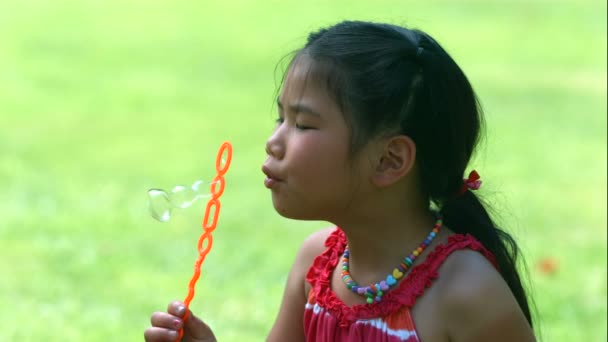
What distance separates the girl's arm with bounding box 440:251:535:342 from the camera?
2.33m

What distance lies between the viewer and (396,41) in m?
2.41

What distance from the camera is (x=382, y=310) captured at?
2.44 metres

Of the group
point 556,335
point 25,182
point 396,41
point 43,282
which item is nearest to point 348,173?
point 396,41

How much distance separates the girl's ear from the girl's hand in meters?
0.50

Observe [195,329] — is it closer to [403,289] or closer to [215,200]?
[215,200]

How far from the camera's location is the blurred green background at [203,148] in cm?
460

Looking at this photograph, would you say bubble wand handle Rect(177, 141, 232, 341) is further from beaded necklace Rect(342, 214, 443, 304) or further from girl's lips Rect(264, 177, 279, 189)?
beaded necklace Rect(342, 214, 443, 304)

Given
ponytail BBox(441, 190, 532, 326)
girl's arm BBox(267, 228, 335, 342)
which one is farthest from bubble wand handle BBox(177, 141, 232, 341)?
ponytail BBox(441, 190, 532, 326)

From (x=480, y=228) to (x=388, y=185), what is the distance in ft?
0.92

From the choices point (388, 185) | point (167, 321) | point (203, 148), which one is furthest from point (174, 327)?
point (203, 148)

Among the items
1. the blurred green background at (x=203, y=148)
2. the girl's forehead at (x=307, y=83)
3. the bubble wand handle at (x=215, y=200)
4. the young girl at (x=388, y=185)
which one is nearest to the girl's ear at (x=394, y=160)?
the young girl at (x=388, y=185)

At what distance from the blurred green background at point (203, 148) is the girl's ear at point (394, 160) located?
443mm

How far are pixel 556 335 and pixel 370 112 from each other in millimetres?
2164

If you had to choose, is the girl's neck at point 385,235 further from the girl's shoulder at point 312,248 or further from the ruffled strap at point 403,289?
the girl's shoulder at point 312,248
